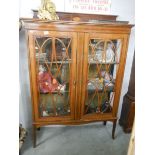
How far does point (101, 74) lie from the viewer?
1869mm

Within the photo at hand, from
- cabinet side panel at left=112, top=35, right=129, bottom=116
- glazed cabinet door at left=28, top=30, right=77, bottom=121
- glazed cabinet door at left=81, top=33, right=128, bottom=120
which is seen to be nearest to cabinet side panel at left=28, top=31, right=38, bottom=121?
glazed cabinet door at left=28, top=30, right=77, bottom=121

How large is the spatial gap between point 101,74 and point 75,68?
1.15ft

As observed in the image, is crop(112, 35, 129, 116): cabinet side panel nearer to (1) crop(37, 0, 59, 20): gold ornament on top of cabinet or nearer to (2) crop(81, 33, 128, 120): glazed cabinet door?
(2) crop(81, 33, 128, 120): glazed cabinet door

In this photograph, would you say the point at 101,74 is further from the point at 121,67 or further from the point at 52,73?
the point at 52,73

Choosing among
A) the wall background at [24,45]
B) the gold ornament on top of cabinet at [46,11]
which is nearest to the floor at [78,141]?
the wall background at [24,45]

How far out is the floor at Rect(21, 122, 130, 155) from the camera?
6.30ft

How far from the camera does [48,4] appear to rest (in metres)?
1.58

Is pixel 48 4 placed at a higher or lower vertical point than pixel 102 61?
higher

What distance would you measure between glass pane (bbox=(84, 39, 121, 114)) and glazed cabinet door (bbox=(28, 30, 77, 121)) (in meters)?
0.21

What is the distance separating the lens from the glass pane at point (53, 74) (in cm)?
162

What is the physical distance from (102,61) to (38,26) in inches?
30.6

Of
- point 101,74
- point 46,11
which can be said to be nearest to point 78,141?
point 101,74
